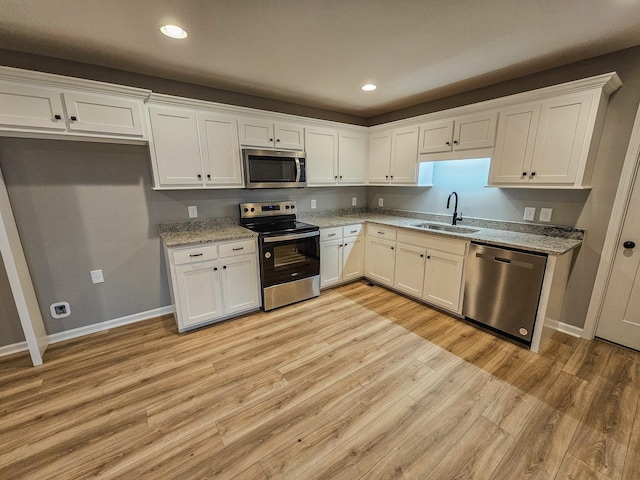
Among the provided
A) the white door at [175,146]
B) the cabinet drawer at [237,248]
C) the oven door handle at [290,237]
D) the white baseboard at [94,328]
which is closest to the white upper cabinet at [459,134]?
the oven door handle at [290,237]

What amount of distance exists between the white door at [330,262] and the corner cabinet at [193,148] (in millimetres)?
1337

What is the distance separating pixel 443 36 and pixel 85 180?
329 centimetres

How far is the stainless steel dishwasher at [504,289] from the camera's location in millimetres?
2281

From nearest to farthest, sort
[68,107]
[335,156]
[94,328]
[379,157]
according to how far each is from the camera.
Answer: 1. [68,107]
2. [94,328]
3. [335,156]
4. [379,157]

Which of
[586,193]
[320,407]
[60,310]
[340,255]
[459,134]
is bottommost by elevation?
[320,407]

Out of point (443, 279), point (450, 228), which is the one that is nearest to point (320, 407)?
point (443, 279)

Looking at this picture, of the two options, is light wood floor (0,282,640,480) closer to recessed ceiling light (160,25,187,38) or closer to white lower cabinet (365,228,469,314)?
white lower cabinet (365,228,469,314)

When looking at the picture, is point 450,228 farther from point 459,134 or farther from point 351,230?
point 351,230

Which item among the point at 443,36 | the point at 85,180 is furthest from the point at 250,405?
the point at 443,36

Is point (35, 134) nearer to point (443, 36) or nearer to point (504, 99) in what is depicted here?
point (443, 36)

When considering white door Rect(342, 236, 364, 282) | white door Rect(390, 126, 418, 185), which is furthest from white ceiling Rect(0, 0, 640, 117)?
white door Rect(342, 236, 364, 282)

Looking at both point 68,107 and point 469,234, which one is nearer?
point 68,107

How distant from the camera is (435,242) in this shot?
2943mm

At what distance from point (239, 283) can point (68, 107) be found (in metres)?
2.03
